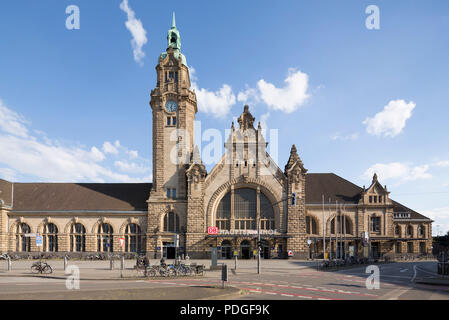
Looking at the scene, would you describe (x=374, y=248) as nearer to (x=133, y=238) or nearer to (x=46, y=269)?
(x=133, y=238)

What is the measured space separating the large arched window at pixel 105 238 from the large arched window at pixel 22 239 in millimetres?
11478

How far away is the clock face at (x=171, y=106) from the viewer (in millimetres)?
56750

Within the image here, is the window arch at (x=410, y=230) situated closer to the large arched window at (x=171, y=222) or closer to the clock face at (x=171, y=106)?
the large arched window at (x=171, y=222)

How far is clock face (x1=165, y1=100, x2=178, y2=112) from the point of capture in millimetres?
56750

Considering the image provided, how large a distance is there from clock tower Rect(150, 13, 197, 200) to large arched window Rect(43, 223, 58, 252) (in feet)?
56.1

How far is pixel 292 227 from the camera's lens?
52062mm

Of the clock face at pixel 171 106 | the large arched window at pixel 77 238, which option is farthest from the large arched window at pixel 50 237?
the clock face at pixel 171 106

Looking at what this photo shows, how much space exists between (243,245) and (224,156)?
1384cm

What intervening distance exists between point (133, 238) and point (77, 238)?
901 cm

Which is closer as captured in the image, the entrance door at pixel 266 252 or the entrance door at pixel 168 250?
the entrance door at pixel 266 252

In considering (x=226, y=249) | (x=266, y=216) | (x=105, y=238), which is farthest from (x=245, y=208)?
(x=105, y=238)

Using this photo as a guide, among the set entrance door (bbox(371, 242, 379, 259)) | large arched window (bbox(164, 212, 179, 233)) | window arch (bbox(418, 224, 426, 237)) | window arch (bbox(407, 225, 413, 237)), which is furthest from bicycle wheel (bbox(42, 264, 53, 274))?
window arch (bbox(418, 224, 426, 237))

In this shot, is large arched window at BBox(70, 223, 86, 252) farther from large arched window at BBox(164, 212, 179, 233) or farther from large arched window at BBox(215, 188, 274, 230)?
large arched window at BBox(215, 188, 274, 230)
